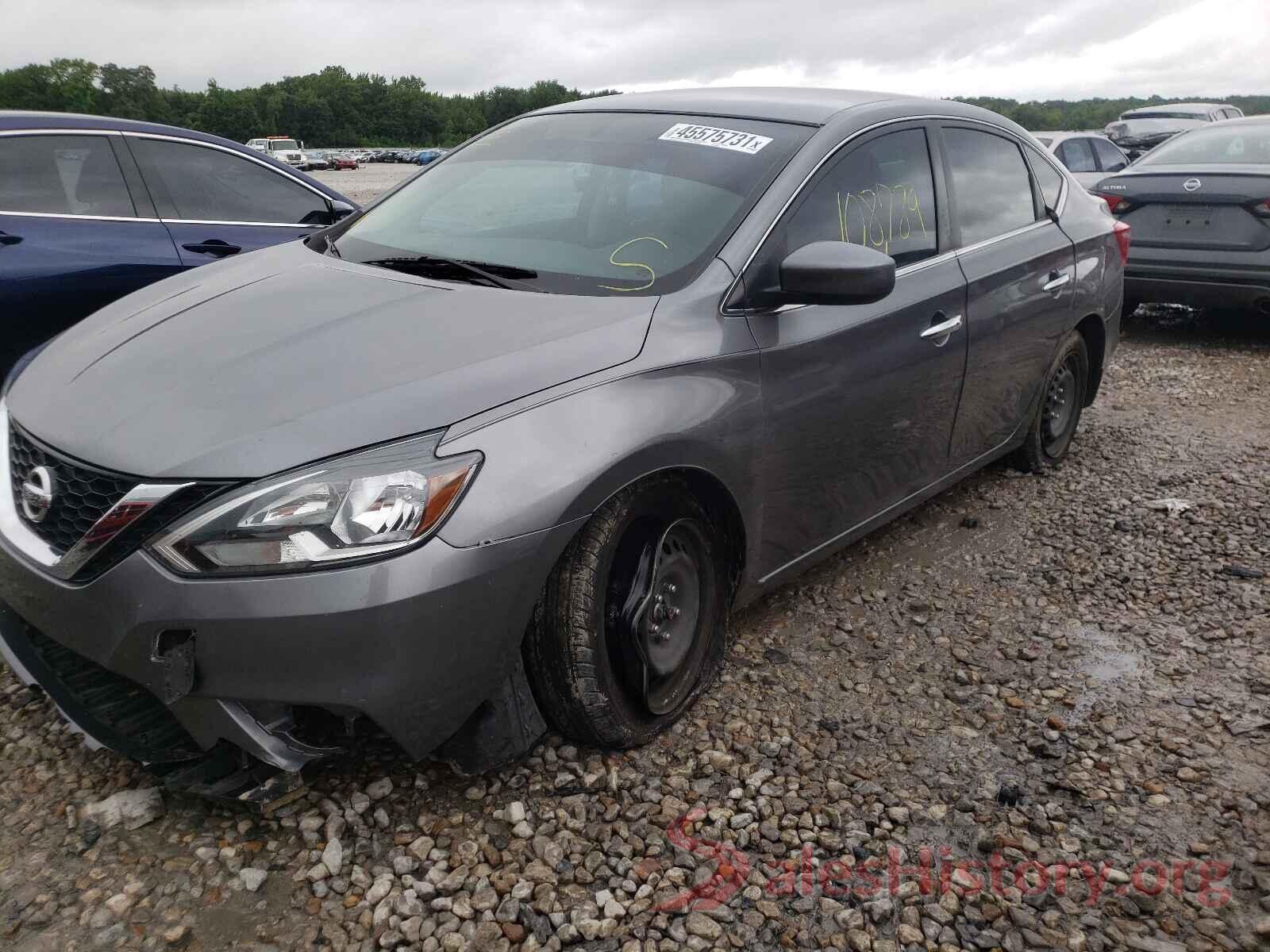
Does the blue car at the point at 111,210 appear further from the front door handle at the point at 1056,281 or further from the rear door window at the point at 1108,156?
the rear door window at the point at 1108,156

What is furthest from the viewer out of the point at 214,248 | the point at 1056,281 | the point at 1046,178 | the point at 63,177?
the point at 214,248

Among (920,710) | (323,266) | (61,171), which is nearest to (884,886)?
(920,710)

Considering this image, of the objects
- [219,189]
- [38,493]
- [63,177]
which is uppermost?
[63,177]

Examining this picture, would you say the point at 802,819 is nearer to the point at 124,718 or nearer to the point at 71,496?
the point at 124,718

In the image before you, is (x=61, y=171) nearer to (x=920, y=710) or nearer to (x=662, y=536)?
(x=662, y=536)

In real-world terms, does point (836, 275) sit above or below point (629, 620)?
above

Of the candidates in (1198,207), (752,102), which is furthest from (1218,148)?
(752,102)

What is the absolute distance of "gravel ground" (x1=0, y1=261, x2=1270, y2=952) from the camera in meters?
2.11

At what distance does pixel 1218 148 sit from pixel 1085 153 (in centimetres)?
570

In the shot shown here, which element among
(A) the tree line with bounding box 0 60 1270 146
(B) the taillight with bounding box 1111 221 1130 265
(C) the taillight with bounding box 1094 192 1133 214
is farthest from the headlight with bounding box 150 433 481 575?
(A) the tree line with bounding box 0 60 1270 146

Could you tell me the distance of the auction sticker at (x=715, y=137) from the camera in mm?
3094

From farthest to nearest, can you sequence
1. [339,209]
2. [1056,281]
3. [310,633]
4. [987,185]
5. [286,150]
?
[286,150] < [339,209] < [1056,281] < [987,185] < [310,633]

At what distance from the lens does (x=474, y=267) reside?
2846 mm

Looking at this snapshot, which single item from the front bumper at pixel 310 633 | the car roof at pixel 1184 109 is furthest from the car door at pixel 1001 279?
the car roof at pixel 1184 109
